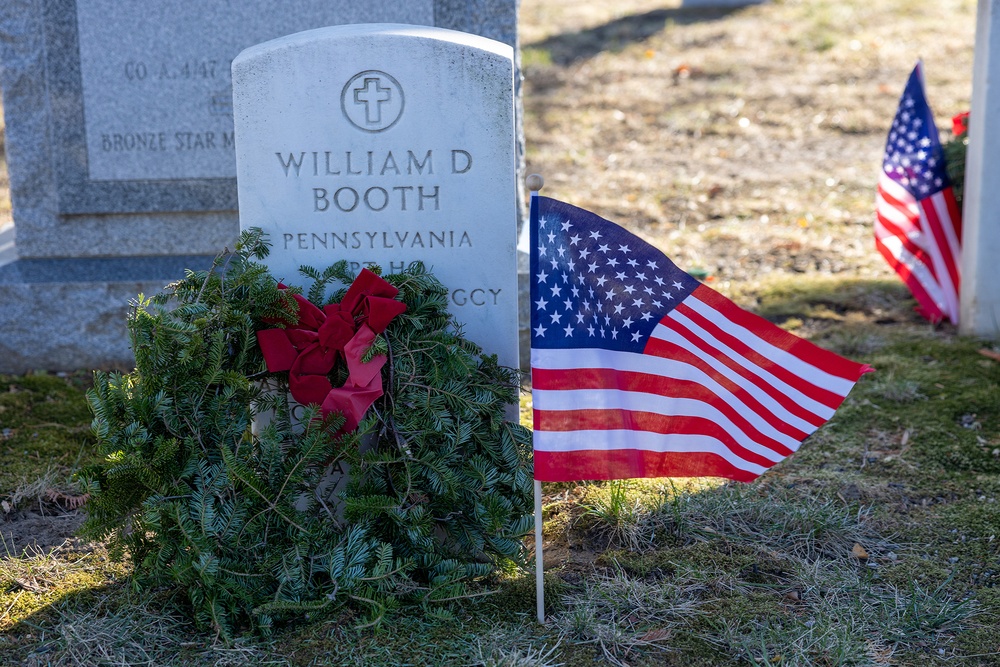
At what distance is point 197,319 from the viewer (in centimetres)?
263

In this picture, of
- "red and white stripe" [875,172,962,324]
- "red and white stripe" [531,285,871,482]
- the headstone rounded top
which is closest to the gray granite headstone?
the headstone rounded top

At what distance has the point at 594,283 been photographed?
2570 millimetres

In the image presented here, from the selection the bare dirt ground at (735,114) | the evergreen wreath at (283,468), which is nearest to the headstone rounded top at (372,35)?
the evergreen wreath at (283,468)

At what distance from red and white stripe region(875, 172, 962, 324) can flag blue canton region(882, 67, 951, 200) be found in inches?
1.7

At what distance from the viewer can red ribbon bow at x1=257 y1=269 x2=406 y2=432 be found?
107 inches

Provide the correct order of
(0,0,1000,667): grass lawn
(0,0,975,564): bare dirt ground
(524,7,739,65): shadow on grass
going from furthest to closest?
(524,7,739,65): shadow on grass → (0,0,975,564): bare dirt ground → (0,0,1000,667): grass lawn

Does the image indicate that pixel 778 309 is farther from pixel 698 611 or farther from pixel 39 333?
pixel 39 333

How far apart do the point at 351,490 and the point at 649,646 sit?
90cm

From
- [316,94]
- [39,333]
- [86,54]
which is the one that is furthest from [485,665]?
[86,54]

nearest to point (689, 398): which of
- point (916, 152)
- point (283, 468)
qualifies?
point (283, 468)

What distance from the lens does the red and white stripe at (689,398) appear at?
2561 millimetres

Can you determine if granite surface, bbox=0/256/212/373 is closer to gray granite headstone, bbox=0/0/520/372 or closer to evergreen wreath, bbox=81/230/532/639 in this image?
gray granite headstone, bbox=0/0/520/372

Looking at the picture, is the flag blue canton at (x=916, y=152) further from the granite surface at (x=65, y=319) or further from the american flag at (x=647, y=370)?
the granite surface at (x=65, y=319)

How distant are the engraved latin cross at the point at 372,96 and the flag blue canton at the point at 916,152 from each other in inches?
119
